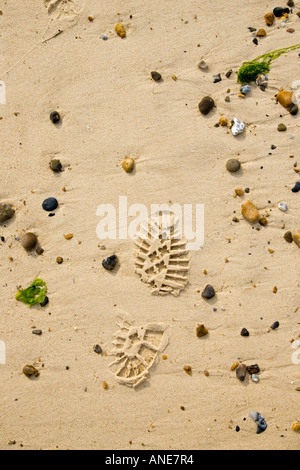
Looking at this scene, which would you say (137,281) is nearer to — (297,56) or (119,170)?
(119,170)

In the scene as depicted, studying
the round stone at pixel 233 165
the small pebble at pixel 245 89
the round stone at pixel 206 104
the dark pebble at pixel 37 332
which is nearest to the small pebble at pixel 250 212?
the round stone at pixel 233 165

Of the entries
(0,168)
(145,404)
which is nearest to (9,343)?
(145,404)

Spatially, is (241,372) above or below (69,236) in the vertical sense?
below

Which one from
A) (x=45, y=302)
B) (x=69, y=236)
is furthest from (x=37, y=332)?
(x=69, y=236)

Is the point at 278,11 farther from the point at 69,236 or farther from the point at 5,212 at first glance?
the point at 5,212

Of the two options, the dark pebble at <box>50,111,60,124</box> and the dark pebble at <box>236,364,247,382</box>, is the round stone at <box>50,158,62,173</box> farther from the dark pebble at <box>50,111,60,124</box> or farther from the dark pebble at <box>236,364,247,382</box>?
the dark pebble at <box>236,364,247,382</box>
